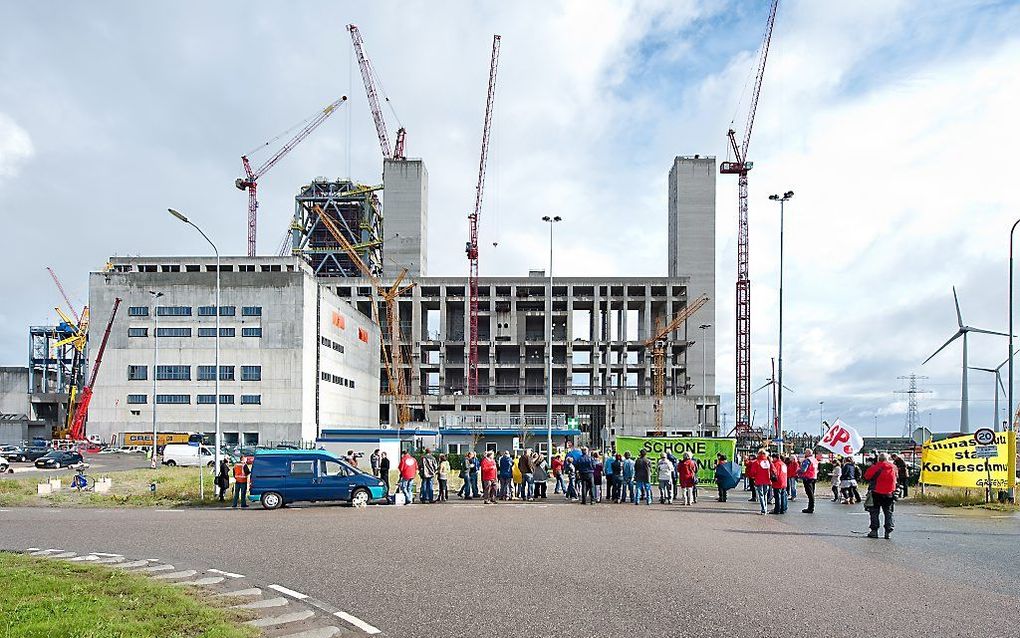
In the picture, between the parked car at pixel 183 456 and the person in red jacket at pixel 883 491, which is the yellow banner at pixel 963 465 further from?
the parked car at pixel 183 456

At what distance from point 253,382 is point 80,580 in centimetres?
7090

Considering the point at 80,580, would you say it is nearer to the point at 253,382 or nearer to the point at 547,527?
the point at 547,527

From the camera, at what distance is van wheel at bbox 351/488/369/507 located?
2555 cm

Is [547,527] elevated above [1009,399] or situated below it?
below

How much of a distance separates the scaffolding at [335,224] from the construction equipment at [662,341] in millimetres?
41917

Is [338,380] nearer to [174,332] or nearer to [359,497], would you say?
[174,332]

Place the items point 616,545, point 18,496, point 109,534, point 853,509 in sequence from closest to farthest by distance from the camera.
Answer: point 616,545 < point 109,534 < point 853,509 < point 18,496

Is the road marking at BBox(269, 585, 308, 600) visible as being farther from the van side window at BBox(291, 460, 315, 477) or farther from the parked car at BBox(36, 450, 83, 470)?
the parked car at BBox(36, 450, 83, 470)

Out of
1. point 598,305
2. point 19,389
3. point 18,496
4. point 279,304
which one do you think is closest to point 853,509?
A: point 18,496

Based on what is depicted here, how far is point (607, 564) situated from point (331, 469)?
13506 millimetres

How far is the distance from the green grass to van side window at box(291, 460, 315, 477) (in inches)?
507

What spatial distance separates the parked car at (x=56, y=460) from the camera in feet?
176

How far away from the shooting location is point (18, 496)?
2880 cm

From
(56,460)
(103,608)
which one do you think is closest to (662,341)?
(56,460)
